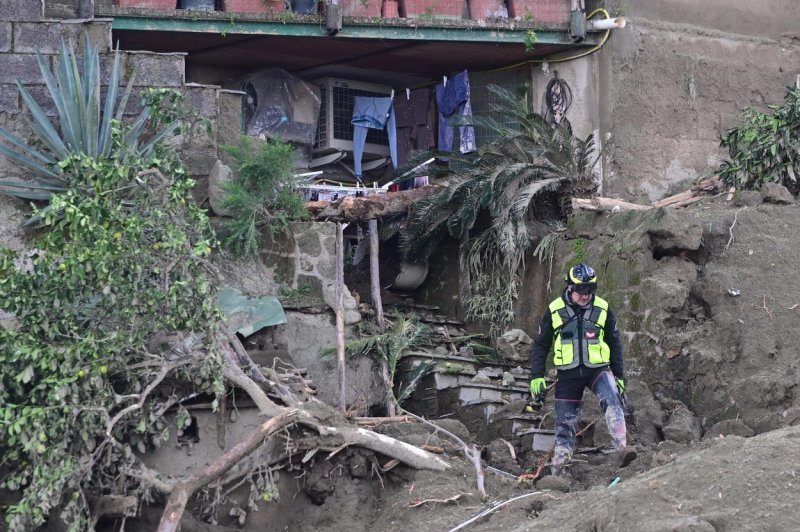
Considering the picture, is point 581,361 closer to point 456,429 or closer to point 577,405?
point 577,405

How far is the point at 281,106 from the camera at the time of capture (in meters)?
15.8

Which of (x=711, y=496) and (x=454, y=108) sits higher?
(x=454, y=108)

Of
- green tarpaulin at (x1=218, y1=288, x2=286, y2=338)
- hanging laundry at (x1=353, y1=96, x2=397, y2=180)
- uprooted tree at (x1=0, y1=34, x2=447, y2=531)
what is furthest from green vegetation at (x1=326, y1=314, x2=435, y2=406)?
hanging laundry at (x1=353, y1=96, x2=397, y2=180)

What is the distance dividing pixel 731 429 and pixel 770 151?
12.0ft

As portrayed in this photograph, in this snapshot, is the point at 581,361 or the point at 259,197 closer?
the point at 581,361

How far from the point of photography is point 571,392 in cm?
1023

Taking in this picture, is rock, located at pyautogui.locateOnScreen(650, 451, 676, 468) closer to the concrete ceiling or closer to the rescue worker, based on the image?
the rescue worker

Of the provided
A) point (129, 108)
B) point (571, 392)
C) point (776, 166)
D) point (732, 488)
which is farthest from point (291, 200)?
point (732, 488)

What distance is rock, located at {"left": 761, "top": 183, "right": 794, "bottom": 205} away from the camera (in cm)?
1165

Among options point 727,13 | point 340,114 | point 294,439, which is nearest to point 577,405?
point 294,439

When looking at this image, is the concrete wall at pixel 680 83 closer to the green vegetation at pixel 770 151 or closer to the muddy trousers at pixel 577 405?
the green vegetation at pixel 770 151

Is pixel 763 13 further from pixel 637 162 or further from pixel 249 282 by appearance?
pixel 249 282

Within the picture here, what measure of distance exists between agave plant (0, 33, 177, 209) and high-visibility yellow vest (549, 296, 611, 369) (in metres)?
4.04

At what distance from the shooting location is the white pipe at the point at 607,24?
14992 millimetres
